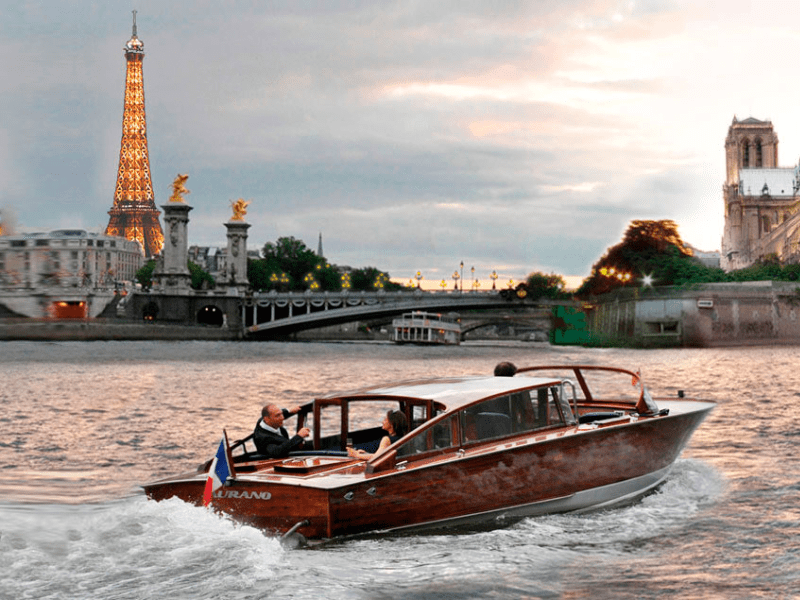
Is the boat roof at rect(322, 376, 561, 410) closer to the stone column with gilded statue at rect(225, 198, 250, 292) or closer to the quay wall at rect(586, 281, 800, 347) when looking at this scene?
the quay wall at rect(586, 281, 800, 347)

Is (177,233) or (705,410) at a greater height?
(177,233)

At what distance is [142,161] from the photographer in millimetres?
164500

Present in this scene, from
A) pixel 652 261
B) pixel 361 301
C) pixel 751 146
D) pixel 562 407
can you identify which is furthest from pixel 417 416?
pixel 751 146

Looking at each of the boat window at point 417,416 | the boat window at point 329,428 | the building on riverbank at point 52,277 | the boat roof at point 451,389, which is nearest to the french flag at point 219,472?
the boat window at point 329,428

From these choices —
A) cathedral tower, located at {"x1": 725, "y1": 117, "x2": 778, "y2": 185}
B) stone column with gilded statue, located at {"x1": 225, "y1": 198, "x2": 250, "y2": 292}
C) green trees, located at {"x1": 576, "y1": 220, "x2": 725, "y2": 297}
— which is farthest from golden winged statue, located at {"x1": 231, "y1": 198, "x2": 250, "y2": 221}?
cathedral tower, located at {"x1": 725, "y1": 117, "x2": 778, "y2": 185}

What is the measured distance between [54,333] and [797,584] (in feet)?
253

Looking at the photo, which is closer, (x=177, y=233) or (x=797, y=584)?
(x=797, y=584)

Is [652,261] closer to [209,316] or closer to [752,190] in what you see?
[209,316]

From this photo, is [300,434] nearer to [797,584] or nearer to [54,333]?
[797,584]

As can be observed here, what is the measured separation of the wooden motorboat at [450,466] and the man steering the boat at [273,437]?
0.33 ft

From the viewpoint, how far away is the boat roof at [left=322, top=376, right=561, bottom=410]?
11141 millimetres

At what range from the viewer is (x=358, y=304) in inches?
3664

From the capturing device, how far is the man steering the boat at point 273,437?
11.3m

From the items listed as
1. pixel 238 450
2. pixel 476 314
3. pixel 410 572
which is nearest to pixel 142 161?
pixel 476 314
